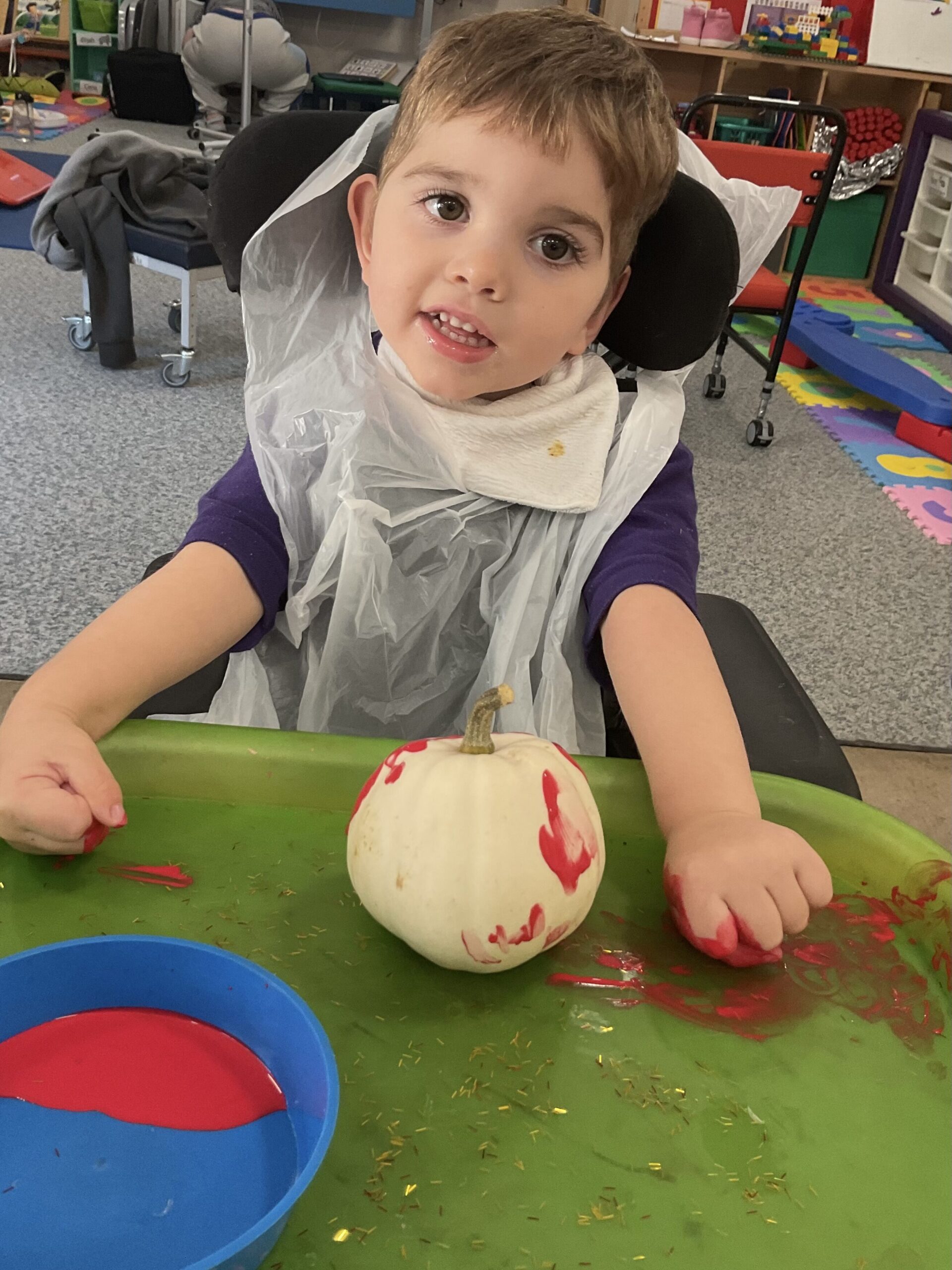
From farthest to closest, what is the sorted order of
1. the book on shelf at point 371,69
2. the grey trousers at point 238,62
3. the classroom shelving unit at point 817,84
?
the book on shelf at point 371,69
the grey trousers at point 238,62
the classroom shelving unit at point 817,84

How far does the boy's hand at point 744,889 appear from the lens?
19.6 inches

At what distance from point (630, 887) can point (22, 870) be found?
11.6 inches

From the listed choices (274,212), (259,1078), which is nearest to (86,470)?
(274,212)

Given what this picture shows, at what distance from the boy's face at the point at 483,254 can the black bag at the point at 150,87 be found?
5231mm

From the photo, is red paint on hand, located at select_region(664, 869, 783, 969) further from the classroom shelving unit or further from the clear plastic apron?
the classroom shelving unit

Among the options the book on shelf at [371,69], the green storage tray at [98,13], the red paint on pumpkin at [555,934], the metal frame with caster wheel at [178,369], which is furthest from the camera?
the green storage tray at [98,13]

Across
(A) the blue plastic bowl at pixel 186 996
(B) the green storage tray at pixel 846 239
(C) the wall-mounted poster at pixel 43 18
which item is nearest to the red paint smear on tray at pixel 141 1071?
(A) the blue plastic bowl at pixel 186 996

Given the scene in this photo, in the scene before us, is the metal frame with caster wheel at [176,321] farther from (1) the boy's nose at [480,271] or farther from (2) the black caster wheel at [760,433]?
(1) the boy's nose at [480,271]

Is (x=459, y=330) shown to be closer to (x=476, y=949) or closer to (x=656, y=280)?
(x=656, y=280)

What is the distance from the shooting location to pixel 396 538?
82 cm

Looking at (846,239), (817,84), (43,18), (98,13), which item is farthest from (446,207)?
(43,18)

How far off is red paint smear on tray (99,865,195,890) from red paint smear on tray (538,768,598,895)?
0.17 metres

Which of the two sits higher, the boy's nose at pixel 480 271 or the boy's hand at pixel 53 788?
the boy's nose at pixel 480 271

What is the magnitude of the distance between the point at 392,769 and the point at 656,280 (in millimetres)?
460
